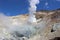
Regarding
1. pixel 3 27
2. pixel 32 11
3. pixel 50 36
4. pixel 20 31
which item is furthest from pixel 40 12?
pixel 50 36

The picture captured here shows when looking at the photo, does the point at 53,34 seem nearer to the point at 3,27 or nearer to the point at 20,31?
the point at 20,31

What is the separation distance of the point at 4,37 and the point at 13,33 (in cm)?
189

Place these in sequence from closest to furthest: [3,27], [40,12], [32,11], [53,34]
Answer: [53,34]
[3,27]
[32,11]
[40,12]

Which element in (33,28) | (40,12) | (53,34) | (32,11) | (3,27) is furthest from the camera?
(40,12)

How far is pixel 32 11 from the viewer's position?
46.3m

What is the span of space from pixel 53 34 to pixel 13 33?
7924 mm

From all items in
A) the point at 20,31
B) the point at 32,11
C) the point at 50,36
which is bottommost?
the point at 50,36

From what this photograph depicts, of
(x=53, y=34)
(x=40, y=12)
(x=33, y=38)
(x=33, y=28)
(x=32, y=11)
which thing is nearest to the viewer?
(x=53, y=34)

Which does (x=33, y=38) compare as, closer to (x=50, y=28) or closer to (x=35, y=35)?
(x=35, y=35)

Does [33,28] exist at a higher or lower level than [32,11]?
lower

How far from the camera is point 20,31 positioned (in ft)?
115

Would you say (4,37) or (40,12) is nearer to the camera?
(4,37)

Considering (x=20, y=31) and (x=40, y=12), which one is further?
(x=40, y=12)

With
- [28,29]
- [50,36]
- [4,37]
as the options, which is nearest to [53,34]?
[50,36]
